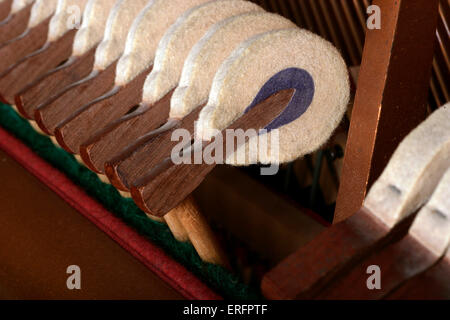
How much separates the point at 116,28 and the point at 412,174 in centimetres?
77

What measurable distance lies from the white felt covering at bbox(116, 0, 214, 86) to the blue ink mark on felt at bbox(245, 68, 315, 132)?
296 mm

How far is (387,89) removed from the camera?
942mm

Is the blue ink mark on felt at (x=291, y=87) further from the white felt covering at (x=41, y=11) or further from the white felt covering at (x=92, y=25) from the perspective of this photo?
the white felt covering at (x=41, y=11)

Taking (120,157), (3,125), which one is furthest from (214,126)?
(3,125)

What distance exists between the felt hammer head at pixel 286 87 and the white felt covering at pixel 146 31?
289 mm

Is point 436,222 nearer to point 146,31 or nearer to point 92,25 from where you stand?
point 146,31

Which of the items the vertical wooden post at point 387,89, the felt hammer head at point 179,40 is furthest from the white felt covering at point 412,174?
the felt hammer head at point 179,40

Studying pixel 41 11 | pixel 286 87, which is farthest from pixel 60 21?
pixel 286 87

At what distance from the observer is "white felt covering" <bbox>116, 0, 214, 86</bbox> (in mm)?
1160

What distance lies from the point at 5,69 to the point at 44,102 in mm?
297

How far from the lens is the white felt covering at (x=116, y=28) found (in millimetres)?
1243

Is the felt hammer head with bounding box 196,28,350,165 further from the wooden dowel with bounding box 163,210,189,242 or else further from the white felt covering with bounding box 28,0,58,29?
the white felt covering with bounding box 28,0,58,29

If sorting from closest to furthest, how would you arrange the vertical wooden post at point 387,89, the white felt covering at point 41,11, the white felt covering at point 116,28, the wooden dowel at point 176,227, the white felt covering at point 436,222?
the white felt covering at point 436,222 → the vertical wooden post at point 387,89 → the white felt covering at point 116,28 → the wooden dowel at point 176,227 → the white felt covering at point 41,11
